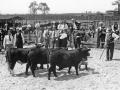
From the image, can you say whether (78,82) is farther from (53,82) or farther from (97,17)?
(97,17)

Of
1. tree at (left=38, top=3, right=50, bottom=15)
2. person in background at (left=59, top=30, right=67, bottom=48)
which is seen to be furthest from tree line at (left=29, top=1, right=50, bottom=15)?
person in background at (left=59, top=30, right=67, bottom=48)

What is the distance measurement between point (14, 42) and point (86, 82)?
15.0ft

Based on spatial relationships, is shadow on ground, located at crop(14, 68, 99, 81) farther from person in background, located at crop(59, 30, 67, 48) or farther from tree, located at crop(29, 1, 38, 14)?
tree, located at crop(29, 1, 38, 14)

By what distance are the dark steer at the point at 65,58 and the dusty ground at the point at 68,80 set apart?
465 mm

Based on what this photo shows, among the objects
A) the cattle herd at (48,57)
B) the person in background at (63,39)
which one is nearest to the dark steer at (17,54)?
the cattle herd at (48,57)

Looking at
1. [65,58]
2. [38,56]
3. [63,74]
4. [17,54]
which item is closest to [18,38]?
[17,54]

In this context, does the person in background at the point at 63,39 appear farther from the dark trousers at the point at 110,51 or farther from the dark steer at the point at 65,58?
the dark steer at the point at 65,58

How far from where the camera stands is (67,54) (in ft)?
31.6

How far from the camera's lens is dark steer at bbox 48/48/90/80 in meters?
9.33

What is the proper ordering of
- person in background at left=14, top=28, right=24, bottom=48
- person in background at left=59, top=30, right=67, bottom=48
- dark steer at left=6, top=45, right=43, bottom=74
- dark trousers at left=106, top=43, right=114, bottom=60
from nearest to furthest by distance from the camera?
dark steer at left=6, top=45, right=43, bottom=74, person in background at left=14, top=28, right=24, bottom=48, dark trousers at left=106, top=43, right=114, bottom=60, person in background at left=59, top=30, right=67, bottom=48

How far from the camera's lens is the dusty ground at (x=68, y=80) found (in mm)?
8328

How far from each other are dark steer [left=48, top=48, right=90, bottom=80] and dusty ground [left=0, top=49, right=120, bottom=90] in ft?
1.53

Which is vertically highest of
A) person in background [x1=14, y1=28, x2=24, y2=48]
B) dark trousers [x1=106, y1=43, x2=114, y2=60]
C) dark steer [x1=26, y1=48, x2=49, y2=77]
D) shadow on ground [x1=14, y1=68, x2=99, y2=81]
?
person in background [x1=14, y1=28, x2=24, y2=48]

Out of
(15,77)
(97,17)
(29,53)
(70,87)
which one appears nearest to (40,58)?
(29,53)
